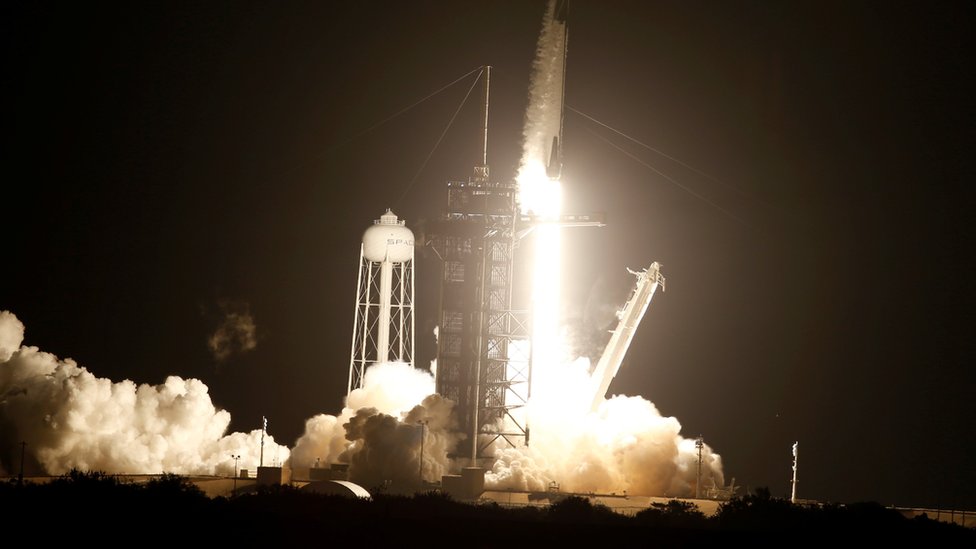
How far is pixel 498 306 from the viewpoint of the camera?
61.2 m

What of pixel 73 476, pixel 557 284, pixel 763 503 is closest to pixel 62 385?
pixel 73 476

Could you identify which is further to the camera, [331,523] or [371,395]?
[371,395]

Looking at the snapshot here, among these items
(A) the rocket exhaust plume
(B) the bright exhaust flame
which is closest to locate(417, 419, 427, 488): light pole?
(A) the rocket exhaust plume

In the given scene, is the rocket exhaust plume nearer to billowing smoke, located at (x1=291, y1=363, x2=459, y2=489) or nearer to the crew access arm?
the crew access arm

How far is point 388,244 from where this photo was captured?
64.8 metres

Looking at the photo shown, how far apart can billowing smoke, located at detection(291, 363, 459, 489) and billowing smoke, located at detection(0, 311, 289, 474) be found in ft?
12.3

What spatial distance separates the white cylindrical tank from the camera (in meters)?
64.8

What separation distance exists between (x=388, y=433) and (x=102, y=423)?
12257 millimetres

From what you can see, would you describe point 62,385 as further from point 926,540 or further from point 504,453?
point 926,540

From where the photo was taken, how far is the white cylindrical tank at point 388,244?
213ft

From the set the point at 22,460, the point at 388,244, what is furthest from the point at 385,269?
the point at 22,460

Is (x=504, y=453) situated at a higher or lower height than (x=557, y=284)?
lower

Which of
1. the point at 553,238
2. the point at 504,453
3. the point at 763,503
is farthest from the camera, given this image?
the point at 553,238

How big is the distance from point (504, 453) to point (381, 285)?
9.42 metres
